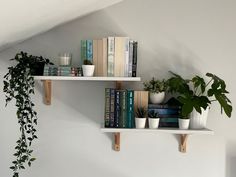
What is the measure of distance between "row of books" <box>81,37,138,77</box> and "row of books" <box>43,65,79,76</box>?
12 cm

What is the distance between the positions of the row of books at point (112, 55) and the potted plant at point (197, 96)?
28cm

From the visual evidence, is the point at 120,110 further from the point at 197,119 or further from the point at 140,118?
the point at 197,119

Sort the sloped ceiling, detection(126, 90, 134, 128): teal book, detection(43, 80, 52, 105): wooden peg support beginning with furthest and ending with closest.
A: detection(43, 80, 52, 105): wooden peg support, detection(126, 90, 134, 128): teal book, the sloped ceiling

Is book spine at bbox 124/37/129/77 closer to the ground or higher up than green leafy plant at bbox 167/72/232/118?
higher up

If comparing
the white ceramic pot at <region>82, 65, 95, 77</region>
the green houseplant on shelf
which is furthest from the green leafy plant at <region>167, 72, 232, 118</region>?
the green houseplant on shelf

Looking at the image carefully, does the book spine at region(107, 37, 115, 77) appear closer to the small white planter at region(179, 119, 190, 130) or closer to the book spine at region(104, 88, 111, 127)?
the book spine at region(104, 88, 111, 127)

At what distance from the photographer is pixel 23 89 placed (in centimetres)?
196

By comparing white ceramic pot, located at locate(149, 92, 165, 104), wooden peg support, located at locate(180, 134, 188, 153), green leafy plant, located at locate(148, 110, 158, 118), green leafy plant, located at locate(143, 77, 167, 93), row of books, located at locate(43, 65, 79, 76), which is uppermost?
row of books, located at locate(43, 65, 79, 76)

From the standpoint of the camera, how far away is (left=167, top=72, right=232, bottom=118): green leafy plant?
184 cm

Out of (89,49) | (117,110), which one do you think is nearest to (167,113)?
(117,110)

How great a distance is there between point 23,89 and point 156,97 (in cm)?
83

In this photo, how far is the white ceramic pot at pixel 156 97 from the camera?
1998 millimetres

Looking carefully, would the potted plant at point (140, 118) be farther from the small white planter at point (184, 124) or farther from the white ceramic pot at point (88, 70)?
the white ceramic pot at point (88, 70)

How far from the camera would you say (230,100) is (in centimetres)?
213
